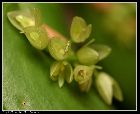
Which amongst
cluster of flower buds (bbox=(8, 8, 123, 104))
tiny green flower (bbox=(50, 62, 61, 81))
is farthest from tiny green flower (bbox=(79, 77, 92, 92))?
tiny green flower (bbox=(50, 62, 61, 81))

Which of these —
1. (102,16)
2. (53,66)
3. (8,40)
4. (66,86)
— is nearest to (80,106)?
(66,86)

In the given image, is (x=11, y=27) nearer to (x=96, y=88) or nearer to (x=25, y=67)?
(x=25, y=67)

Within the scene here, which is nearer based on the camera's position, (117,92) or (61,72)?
(61,72)

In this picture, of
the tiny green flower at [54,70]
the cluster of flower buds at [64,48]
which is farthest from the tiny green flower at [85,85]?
the tiny green flower at [54,70]

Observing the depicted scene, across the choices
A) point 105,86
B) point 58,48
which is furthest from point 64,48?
point 105,86

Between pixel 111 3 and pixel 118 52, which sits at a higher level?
pixel 111 3

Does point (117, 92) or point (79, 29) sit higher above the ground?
point (79, 29)

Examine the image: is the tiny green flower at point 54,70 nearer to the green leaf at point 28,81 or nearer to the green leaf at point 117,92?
the green leaf at point 28,81

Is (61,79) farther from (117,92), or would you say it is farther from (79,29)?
(117,92)
